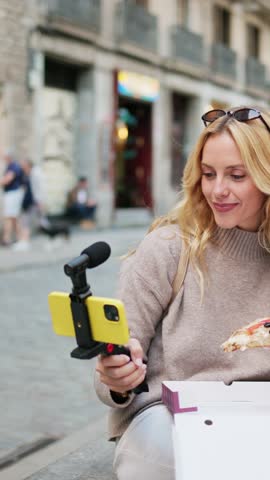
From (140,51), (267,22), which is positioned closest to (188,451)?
(140,51)

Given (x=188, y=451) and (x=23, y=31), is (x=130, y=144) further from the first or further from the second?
(x=188, y=451)

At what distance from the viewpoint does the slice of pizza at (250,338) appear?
87.8 inches

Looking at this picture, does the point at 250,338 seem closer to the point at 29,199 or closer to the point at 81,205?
the point at 29,199

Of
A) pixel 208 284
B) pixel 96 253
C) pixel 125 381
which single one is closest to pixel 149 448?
pixel 125 381

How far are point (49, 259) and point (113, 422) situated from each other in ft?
30.3

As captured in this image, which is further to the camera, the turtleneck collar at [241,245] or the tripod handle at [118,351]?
the turtleneck collar at [241,245]

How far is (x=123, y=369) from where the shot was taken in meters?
1.89

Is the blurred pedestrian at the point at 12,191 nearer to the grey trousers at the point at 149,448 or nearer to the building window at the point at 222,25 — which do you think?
the grey trousers at the point at 149,448

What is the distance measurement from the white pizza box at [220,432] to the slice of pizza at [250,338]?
10.0 inches

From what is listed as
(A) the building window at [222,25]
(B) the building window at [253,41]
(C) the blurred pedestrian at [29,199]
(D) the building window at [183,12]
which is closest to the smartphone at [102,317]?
(C) the blurred pedestrian at [29,199]

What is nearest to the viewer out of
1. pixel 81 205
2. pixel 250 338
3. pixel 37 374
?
pixel 250 338

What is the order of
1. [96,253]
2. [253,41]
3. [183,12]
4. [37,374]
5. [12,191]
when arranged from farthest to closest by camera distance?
1. [253,41]
2. [183,12]
3. [12,191]
4. [37,374]
5. [96,253]

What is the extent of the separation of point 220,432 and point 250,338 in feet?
1.56

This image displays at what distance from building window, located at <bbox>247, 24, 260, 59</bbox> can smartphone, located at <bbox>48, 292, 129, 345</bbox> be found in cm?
2584
